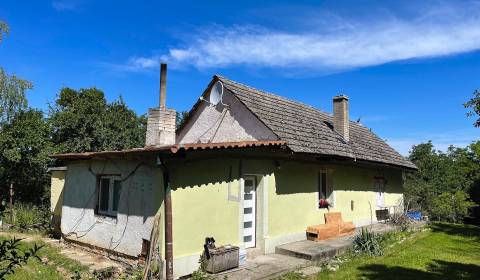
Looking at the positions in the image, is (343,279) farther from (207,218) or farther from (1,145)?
(1,145)

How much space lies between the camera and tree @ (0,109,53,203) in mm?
17797

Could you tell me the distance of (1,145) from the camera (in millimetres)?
17438

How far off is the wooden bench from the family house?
0.97ft

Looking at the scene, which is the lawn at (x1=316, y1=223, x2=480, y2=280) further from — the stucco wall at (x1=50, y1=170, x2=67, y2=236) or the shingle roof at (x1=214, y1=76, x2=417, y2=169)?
the stucco wall at (x1=50, y1=170, x2=67, y2=236)

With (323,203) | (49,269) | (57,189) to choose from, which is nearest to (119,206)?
(49,269)

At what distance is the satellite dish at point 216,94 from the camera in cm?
1379

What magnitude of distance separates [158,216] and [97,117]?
18753 mm

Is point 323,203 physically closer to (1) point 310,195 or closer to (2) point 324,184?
(2) point 324,184

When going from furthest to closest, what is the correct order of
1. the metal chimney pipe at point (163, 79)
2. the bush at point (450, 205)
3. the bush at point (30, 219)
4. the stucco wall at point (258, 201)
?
1. the bush at point (450, 205)
2. the bush at point (30, 219)
3. the metal chimney pipe at point (163, 79)
4. the stucco wall at point (258, 201)

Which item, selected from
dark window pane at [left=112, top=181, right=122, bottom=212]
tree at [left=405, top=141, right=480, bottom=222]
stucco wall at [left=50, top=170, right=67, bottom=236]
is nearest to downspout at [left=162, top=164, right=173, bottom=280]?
dark window pane at [left=112, top=181, right=122, bottom=212]

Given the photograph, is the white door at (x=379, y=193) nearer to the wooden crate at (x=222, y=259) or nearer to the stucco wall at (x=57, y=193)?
the wooden crate at (x=222, y=259)

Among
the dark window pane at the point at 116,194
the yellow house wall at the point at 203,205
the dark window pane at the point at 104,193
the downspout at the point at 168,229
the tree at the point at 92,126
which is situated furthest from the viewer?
the tree at the point at 92,126

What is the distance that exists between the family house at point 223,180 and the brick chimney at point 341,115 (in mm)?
47

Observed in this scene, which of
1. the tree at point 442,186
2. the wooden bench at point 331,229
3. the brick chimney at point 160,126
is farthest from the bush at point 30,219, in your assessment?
the tree at point 442,186
